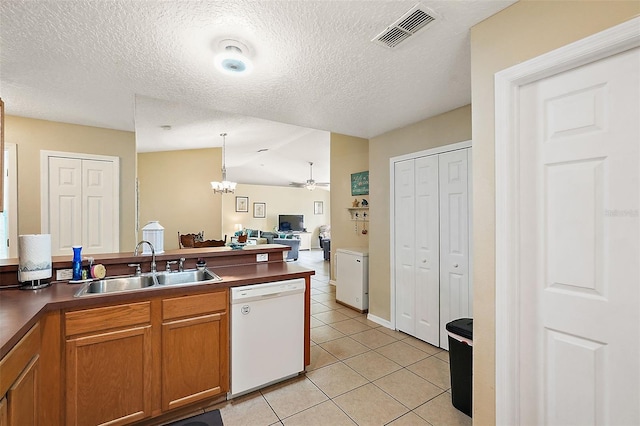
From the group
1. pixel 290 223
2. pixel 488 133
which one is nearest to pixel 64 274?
pixel 488 133

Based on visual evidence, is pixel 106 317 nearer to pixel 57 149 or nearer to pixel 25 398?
pixel 25 398

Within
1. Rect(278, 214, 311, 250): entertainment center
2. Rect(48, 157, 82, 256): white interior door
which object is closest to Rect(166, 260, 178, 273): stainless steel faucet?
Rect(48, 157, 82, 256): white interior door

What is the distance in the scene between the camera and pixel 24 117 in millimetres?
2996

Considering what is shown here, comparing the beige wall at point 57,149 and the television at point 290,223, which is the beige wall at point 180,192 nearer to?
the beige wall at point 57,149

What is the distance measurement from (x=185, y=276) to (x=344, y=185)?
145 inches

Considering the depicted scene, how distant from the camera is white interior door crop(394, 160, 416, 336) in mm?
3242

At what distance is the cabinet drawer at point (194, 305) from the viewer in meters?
1.86

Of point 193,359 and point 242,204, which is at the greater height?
point 242,204

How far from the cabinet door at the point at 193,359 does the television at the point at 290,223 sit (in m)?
9.59

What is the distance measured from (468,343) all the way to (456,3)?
205 centimetres

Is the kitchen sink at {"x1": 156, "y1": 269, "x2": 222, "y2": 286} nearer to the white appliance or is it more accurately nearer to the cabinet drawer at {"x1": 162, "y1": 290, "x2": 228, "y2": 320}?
the cabinet drawer at {"x1": 162, "y1": 290, "x2": 228, "y2": 320}

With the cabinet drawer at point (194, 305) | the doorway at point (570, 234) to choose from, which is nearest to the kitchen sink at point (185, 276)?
the cabinet drawer at point (194, 305)

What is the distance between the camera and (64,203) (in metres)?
3.21

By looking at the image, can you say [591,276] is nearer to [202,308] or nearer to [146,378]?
[202,308]
